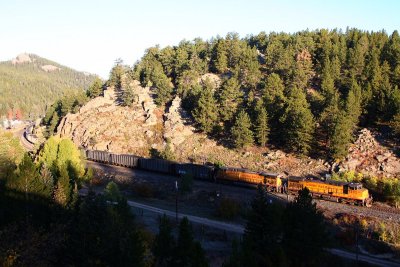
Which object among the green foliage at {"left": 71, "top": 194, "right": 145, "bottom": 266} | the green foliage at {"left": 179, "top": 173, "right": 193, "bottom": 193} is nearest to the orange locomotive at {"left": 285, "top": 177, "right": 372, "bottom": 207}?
the green foliage at {"left": 179, "top": 173, "right": 193, "bottom": 193}

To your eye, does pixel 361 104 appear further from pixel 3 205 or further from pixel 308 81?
pixel 3 205

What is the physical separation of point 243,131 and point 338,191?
25.5m

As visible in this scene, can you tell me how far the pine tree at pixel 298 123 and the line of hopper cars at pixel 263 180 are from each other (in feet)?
40.1

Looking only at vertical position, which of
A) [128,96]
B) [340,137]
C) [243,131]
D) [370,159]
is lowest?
[370,159]

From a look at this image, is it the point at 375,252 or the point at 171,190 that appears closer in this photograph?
the point at 375,252

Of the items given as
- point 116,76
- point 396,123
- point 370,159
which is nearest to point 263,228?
point 370,159

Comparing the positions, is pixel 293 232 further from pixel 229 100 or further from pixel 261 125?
pixel 229 100

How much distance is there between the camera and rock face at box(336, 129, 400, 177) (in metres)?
62.9

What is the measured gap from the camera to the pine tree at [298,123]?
67375 mm

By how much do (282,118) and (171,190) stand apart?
25.5 metres

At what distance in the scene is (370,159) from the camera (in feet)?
217

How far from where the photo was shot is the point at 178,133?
89.8 metres

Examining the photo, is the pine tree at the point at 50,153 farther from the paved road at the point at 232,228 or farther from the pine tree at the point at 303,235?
the pine tree at the point at 303,235

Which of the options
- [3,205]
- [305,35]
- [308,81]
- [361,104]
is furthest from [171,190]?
[305,35]
